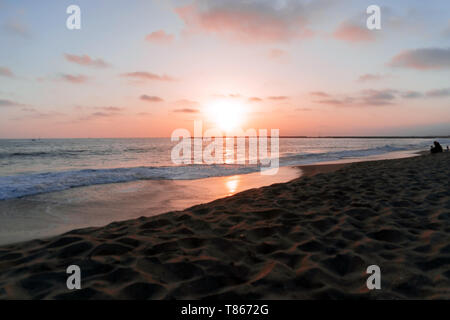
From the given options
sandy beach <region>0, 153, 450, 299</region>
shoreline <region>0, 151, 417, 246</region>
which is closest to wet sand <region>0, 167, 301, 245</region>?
shoreline <region>0, 151, 417, 246</region>

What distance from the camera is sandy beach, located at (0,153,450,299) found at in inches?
92.0

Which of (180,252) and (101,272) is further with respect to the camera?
(180,252)

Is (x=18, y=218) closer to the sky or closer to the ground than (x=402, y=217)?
→ closer to the ground

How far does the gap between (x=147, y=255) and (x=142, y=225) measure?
1390 millimetres

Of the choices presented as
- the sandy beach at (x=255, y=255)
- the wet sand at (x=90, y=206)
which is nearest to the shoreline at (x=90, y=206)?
the wet sand at (x=90, y=206)

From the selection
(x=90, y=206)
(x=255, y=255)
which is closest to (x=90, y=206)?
(x=90, y=206)

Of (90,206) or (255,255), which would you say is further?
(90,206)

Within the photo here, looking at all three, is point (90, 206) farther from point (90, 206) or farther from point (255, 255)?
point (255, 255)

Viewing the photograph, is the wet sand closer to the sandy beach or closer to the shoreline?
the shoreline

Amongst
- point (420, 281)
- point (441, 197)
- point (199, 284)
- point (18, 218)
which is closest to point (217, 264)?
point (199, 284)

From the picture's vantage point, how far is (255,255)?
2996mm

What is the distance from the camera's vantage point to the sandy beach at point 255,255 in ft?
7.67

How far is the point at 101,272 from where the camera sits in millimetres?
2721
